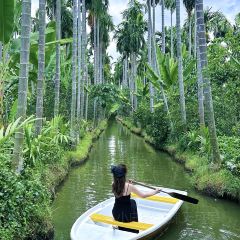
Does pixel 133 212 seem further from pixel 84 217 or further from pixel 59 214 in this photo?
pixel 59 214

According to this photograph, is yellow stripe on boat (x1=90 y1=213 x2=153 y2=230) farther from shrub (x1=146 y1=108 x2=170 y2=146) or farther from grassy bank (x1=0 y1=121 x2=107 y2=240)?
shrub (x1=146 y1=108 x2=170 y2=146)

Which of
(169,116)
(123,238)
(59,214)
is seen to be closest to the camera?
(123,238)

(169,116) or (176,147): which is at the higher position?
(169,116)

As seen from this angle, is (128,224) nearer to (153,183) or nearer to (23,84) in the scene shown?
(23,84)

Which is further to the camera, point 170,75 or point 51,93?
point 170,75

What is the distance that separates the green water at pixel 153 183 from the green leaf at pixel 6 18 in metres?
5.08

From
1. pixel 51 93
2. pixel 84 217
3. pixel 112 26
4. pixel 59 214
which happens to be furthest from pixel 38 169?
pixel 112 26

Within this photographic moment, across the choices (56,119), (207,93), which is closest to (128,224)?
(207,93)

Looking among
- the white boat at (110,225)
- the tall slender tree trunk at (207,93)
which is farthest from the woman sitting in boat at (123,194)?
the tall slender tree trunk at (207,93)

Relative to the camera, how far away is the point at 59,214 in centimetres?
1184

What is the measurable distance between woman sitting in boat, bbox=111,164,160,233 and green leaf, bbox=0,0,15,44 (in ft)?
17.0

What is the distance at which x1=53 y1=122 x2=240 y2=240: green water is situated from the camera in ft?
34.6

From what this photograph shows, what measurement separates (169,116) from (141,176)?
7938 mm

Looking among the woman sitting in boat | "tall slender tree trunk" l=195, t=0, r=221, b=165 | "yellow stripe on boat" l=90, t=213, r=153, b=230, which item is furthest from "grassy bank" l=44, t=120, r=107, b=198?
"tall slender tree trunk" l=195, t=0, r=221, b=165
